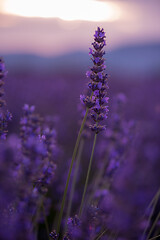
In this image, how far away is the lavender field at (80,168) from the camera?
1353 millimetres

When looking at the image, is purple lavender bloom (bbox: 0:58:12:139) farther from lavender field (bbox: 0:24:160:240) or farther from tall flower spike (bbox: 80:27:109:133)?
tall flower spike (bbox: 80:27:109:133)

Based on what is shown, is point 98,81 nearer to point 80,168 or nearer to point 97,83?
point 97,83

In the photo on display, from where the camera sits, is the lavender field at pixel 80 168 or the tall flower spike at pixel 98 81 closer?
the lavender field at pixel 80 168

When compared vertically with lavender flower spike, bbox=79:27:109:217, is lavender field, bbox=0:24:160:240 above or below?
below

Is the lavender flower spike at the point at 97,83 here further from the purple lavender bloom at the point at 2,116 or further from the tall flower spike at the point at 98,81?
the purple lavender bloom at the point at 2,116

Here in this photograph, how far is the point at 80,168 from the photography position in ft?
15.3

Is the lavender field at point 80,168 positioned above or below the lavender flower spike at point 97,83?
below

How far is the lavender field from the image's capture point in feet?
4.44

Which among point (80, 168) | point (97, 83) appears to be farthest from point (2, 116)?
point (80, 168)

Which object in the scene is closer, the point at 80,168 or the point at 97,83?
the point at 97,83

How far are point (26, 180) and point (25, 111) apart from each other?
91 centimetres

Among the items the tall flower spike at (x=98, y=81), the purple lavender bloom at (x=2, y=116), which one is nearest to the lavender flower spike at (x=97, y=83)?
the tall flower spike at (x=98, y=81)

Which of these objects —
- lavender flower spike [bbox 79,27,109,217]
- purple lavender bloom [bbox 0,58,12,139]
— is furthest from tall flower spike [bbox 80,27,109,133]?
purple lavender bloom [bbox 0,58,12,139]

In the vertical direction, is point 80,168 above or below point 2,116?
below
